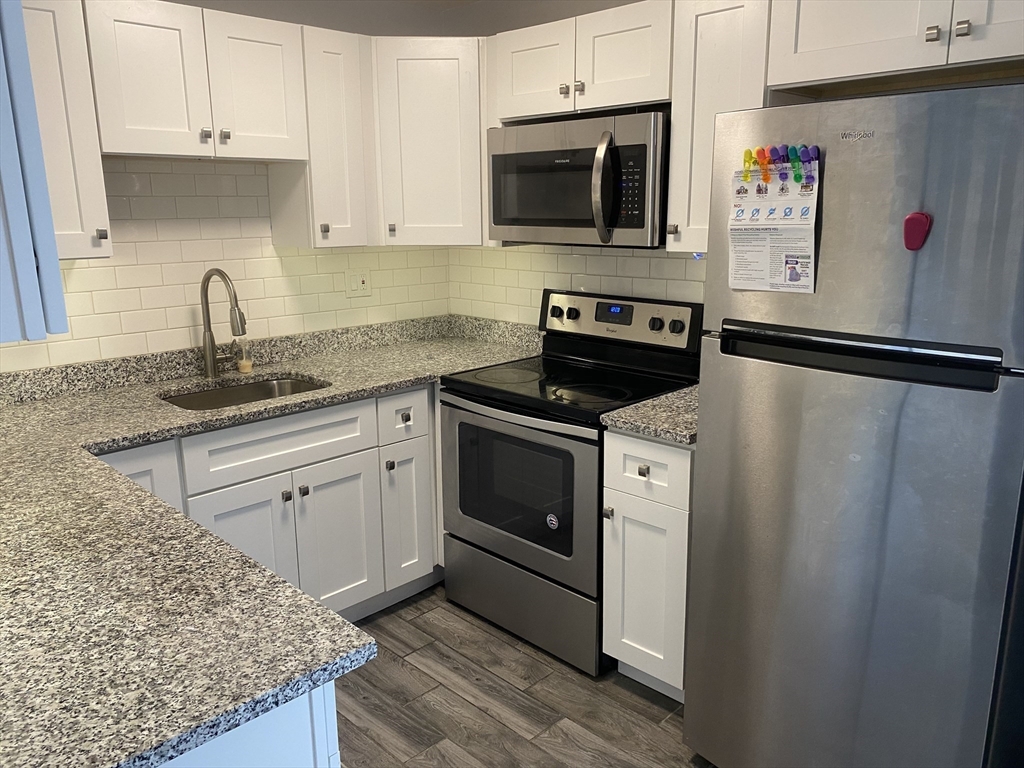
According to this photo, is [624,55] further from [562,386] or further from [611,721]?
[611,721]

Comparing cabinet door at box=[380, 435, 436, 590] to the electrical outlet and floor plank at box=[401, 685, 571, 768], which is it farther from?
the electrical outlet

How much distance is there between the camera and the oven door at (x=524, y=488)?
8.20 feet

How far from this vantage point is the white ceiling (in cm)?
300

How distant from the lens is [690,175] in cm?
244

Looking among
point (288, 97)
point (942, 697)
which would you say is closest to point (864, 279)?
point (942, 697)

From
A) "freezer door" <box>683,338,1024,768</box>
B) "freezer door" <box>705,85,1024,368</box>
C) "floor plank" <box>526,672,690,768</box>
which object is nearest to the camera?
"freezer door" <box>705,85,1024,368</box>

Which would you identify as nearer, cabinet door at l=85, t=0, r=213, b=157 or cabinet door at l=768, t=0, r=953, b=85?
cabinet door at l=768, t=0, r=953, b=85

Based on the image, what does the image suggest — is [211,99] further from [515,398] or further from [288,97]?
[515,398]

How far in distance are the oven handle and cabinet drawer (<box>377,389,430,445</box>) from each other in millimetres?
98

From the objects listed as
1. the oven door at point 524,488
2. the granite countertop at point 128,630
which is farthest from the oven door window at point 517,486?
the granite countertop at point 128,630

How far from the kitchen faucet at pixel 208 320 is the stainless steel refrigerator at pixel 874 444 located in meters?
1.71

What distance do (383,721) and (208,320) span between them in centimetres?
156

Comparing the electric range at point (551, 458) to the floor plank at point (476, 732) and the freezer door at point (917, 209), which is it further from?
the freezer door at point (917, 209)

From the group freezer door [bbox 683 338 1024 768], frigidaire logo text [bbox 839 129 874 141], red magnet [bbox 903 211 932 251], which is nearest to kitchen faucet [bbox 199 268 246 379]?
freezer door [bbox 683 338 1024 768]
